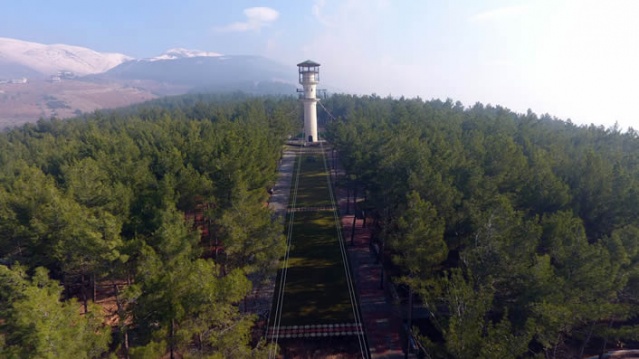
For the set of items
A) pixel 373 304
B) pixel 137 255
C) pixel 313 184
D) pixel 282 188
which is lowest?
pixel 373 304

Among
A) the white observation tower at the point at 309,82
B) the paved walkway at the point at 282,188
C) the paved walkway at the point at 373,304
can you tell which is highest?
the white observation tower at the point at 309,82

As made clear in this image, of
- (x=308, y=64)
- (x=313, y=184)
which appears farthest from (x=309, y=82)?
(x=313, y=184)

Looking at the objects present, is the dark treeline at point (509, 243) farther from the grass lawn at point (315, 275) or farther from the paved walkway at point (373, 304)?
the grass lawn at point (315, 275)

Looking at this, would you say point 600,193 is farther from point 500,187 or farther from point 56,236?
point 56,236

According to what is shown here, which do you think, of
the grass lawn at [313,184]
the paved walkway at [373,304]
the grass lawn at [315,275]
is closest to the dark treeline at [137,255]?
the grass lawn at [315,275]

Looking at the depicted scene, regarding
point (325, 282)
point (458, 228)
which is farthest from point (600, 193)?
point (325, 282)

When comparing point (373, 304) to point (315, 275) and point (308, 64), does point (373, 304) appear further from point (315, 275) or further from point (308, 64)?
point (308, 64)

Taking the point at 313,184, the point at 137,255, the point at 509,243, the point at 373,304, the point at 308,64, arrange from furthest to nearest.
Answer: the point at 308,64 → the point at 313,184 → the point at 373,304 → the point at 137,255 → the point at 509,243
